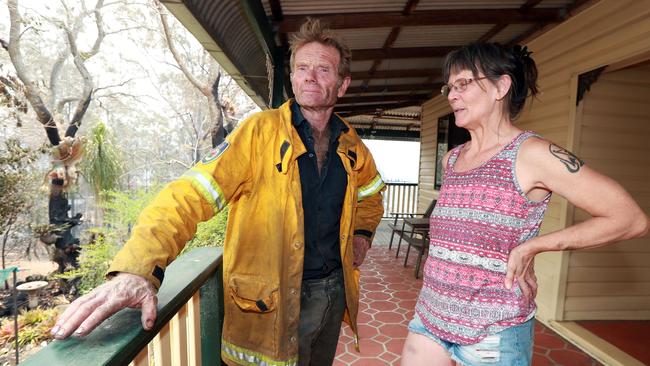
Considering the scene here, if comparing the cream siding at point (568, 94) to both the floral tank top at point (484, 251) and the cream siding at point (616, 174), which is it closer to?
the cream siding at point (616, 174)

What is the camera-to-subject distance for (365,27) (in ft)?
10.6

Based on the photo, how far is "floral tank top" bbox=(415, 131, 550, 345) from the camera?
117cm

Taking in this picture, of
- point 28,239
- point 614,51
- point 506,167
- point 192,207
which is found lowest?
point 28,239

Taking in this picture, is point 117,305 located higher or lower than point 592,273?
higher

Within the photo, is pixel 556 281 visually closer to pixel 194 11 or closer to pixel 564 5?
pixel 564 5

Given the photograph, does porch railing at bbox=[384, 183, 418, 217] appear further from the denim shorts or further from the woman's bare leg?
the denim shorts

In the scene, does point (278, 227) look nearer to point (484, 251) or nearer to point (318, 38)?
point (484, 251)

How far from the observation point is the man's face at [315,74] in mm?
1491

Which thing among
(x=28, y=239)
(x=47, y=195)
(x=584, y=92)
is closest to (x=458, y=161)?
(x=584, y=92)

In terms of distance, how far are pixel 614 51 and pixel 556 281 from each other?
224 cm

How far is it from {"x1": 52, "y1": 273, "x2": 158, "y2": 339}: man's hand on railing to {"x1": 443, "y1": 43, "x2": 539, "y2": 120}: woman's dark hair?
1349 millimetres

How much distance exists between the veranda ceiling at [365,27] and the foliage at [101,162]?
8.37 meters

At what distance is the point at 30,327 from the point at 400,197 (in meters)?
10.9

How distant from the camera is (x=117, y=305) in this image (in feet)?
2.36
